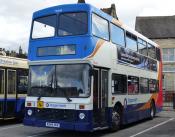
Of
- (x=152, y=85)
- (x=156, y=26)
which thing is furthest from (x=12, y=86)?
(x=156, y=26)

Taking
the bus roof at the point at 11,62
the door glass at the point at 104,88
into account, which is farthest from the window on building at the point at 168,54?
the door glass at the point at 104,88

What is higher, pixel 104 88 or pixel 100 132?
pixel 104 88

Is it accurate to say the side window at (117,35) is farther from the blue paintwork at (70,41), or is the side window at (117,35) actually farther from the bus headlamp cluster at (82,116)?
the bus headlamp cluster at (82,116)

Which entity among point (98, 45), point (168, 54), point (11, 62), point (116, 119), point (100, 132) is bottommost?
point (100, 132)

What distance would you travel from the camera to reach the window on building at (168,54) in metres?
58.3

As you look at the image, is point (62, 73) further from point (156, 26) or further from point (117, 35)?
point (156, 26)

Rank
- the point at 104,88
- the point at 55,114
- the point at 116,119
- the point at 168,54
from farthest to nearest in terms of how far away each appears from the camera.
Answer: the point at 168,54 → the point at 116,119 → the point at 104,88 → the point at 55,114

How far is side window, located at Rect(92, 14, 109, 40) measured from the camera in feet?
49.4

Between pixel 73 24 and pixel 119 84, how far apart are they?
3462 mm

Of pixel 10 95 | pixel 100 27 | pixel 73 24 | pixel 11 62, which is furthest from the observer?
pixel 11 62

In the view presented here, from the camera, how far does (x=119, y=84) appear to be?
17.1 meters

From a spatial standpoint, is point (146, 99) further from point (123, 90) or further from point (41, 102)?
point (41, 102)

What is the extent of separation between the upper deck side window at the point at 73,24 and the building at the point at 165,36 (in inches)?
1651

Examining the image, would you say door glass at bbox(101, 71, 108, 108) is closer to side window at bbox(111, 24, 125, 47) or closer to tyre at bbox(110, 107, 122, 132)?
tyre at bbox(110, 107, 122, 132)
